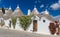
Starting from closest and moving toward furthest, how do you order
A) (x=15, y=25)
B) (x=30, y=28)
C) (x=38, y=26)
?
1. (x=38, y=26)
2. (x=30, y=28)
3. (x=15, y=25)

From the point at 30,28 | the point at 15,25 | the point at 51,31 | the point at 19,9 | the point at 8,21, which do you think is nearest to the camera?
the point at 51,31

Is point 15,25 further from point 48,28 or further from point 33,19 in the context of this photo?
point 48,28

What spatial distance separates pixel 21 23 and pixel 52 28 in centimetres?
790

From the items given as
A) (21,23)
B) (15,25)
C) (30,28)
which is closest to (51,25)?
(30,28)

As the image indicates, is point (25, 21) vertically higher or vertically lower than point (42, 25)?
higher

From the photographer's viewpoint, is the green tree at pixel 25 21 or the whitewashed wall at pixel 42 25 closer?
the whitewashed wall at pixel 42 25

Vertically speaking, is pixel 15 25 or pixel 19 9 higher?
pixel 19 9

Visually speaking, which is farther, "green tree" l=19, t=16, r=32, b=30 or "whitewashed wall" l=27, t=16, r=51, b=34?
"green tree" l=19, t=16, r=32, b=30

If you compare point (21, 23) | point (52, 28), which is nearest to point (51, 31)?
point (52, 28)

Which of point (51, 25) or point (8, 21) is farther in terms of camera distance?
point (8, 21)

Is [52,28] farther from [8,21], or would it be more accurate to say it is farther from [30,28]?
[8,21]

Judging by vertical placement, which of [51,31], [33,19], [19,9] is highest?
[19,9]

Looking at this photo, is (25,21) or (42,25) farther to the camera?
(25,21)

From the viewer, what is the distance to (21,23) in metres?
35.4
